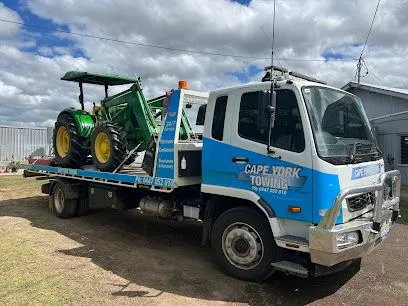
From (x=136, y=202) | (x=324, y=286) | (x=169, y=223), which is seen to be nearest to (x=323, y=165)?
(x=324, y=286)

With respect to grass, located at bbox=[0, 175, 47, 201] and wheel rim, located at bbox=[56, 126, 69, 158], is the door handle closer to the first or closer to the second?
wheel rim, located at bbox=[56, 126, 69, 158]

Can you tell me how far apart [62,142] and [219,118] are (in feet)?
16.9

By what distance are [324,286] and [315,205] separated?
53.3 inches

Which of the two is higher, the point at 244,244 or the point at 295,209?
the point at 295,209

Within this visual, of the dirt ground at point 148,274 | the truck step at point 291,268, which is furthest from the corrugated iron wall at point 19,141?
the truck step at point 291,268

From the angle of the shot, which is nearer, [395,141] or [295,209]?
[295,209]

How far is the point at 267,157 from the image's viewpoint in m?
5.35

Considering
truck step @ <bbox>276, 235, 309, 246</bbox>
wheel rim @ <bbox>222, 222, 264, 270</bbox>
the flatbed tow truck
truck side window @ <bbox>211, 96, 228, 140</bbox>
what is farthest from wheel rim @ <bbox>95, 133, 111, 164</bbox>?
truck step @ <bbox>276, 235, 309, 246</bbox>

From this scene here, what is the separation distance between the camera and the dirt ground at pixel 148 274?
5.14 m

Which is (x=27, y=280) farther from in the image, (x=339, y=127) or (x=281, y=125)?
(x=339, y=127)

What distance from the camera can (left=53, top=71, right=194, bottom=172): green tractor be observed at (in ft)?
26.1

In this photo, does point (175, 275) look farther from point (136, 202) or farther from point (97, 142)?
point (97, 142)

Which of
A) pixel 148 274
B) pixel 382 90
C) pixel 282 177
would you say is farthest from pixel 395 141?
pixel 148 274

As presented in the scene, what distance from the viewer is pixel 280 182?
523cm
